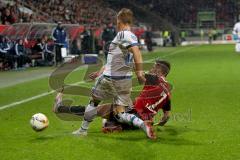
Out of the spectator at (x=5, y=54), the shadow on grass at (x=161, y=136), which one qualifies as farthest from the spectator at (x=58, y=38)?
the shadow on grass at (x=161, y=136)

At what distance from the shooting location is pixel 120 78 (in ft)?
29.3

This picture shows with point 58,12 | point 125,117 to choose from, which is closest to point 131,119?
point 125,117

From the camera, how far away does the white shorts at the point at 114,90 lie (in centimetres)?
894

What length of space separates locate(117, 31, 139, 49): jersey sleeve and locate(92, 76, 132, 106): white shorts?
0.62 meters

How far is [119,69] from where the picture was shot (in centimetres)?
894

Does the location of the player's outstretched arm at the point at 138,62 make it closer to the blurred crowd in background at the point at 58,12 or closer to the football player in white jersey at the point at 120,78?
the football player in white jersey at the point at 120,78

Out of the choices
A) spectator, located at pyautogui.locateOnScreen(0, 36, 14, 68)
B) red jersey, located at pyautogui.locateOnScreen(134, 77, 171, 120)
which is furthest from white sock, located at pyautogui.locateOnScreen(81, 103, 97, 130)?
spectator, located at pyautogui.locateOnScreen(0, 36, 14, 68)

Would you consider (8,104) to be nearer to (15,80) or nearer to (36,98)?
(36,98)

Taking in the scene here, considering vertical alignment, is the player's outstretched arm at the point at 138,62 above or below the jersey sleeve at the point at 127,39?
below

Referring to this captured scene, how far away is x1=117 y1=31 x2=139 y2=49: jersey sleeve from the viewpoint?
8594 mm

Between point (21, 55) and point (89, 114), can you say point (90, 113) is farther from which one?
point (21, 55)

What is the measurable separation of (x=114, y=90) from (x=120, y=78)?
0.21 metres

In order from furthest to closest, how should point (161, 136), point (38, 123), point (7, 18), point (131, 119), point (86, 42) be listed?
point (86, 42), point (7, 18), point (38, 123), point (161, 136), point (131, 119)

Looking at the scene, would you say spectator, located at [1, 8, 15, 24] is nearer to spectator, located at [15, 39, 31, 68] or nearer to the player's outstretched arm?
spectator, located at [15, 39, 31, 68]
